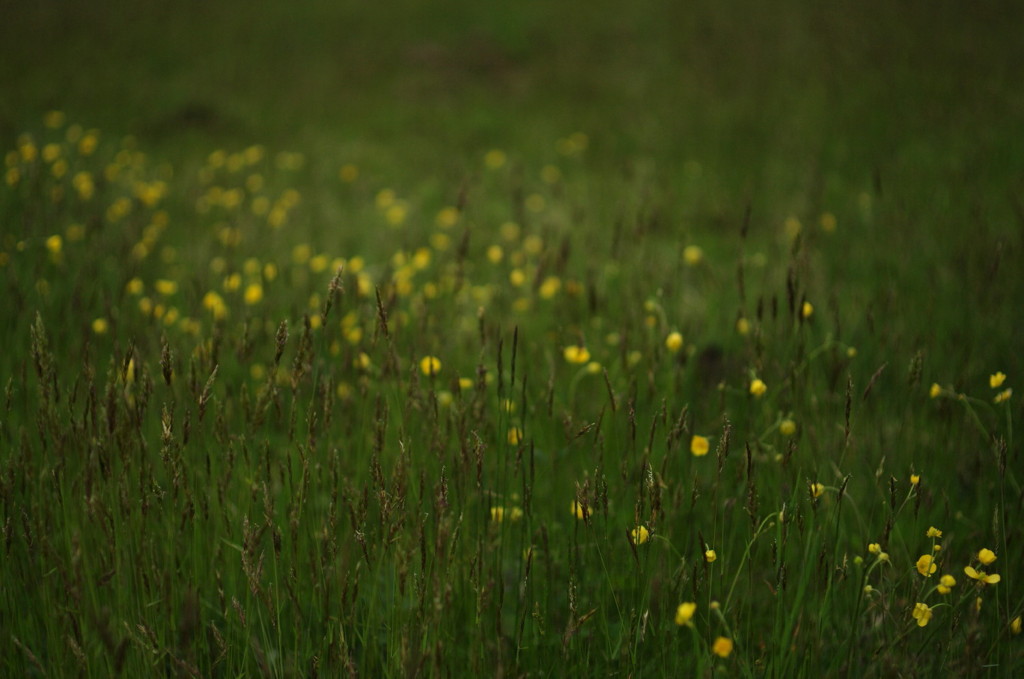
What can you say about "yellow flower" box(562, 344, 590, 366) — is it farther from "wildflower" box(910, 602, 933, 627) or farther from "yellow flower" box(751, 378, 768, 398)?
"wildflower" box(910, 602, 933, 627)

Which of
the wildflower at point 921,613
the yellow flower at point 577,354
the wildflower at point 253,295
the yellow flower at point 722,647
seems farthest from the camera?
the wildflower at point 253,295

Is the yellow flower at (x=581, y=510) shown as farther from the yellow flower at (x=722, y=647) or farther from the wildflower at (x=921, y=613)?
the wildflower at (x=921, y=613)

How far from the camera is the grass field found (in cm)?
145

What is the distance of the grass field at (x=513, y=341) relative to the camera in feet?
4.76

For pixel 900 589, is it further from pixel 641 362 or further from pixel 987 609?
pixel 641 362

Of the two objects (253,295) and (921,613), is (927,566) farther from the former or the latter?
(253,295)

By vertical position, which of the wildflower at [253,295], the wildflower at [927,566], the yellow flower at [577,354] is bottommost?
the wildflower at [927,566]

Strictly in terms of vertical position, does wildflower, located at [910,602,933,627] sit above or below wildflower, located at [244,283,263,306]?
below

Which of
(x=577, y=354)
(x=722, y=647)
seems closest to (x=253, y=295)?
(x=577, y=354)

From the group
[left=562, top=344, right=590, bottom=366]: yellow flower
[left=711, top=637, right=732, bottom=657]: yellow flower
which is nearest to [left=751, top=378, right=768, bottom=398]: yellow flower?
[left=562, top=344, right=590, bottom=366]: yellow flower

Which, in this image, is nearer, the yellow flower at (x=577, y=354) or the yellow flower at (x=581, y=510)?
the yellow flower at (x=581, y=510)

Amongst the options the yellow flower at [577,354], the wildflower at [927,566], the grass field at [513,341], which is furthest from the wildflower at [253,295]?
the wildflower at [927,566]

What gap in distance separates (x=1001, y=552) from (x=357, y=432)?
5.57 feet

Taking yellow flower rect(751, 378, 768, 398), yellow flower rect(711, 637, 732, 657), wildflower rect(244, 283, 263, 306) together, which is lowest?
yellow flower rect(711, 637, 732, 657)
